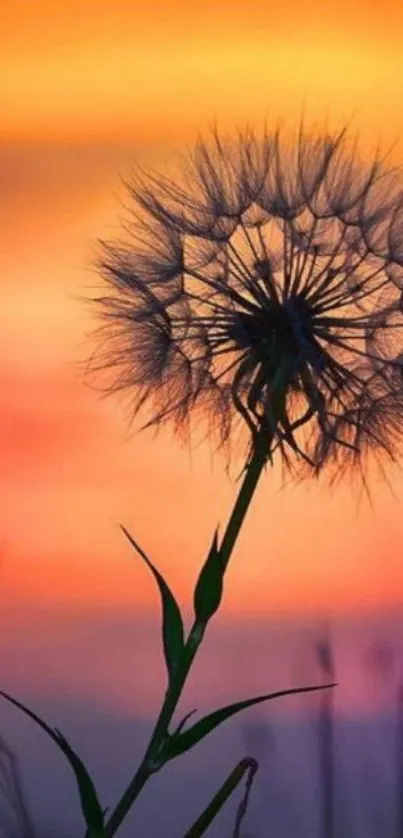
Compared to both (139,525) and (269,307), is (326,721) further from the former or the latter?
(269,307)

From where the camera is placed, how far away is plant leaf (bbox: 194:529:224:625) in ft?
4.04

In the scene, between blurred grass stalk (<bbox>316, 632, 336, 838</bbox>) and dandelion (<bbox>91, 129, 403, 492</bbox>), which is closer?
dandelion (<bbox>91, 129, 403, 492</bbox>)

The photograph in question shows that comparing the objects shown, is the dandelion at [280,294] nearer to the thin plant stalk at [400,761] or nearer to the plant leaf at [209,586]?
the plant leaf at [209,586]

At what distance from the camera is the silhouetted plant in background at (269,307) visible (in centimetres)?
129

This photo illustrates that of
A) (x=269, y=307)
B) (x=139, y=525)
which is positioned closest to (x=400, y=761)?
(x=139, y=525)

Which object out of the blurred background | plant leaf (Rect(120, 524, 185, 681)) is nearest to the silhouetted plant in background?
plant leaf (Rect(120, 524, 185, 681))

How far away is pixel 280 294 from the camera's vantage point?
1.31 meters

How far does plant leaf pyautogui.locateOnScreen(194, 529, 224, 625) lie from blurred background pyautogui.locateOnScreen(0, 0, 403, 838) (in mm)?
287

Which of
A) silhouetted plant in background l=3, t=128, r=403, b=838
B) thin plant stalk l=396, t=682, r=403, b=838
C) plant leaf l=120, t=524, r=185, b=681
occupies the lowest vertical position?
thin plant stalk l=396, t=682, r=403, b=838

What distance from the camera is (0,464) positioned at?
5.09 feet

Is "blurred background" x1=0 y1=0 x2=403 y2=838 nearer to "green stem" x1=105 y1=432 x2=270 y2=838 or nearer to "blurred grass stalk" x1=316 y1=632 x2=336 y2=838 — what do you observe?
→ "blurred grass stalk" x1=316 y1=632 x2=336 y2=838

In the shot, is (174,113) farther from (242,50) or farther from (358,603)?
(358,603)

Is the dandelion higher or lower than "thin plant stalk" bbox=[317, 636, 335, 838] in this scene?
higher

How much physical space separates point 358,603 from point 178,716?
0.22 metres
